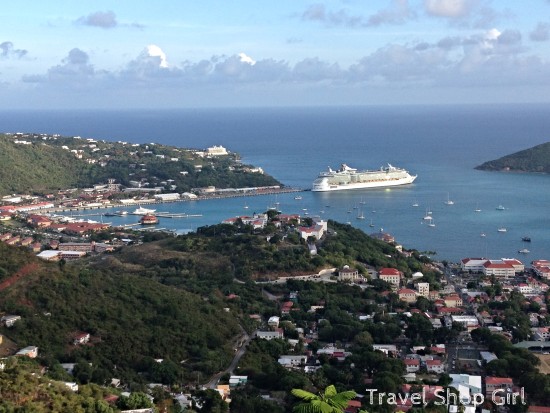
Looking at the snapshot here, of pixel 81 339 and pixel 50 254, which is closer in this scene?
pixel 81 339

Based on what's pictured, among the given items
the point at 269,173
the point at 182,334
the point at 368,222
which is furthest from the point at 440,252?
the point at 269,173

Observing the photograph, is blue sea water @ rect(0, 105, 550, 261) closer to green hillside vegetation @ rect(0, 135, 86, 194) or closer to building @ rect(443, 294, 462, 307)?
building @ rect(443, 294, 462, 307)

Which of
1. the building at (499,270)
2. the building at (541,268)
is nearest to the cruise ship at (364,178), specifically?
the building at (541,268)

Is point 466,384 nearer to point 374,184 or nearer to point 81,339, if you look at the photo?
point 81,339

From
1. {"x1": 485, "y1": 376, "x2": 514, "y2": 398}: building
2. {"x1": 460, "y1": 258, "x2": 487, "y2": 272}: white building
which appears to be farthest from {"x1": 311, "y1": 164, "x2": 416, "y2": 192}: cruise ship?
{"x1": 485, "y1": 376, "x2": 514, "y2": 398}: building

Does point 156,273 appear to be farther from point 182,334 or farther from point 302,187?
point 302,187

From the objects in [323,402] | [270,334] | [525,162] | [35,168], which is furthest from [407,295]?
[525,162]
